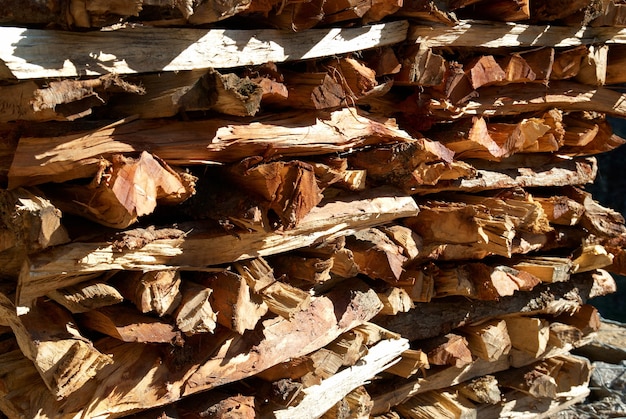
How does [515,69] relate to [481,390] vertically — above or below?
above

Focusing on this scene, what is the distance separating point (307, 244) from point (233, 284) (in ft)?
1.04

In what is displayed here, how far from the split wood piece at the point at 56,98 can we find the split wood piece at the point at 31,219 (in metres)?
0.19

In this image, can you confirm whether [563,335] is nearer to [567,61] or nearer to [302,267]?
[567,61]

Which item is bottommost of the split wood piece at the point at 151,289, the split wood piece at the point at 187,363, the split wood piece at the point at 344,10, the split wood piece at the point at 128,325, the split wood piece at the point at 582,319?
the split wood piece at the point at 582,319

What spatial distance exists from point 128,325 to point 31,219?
0.46 meters

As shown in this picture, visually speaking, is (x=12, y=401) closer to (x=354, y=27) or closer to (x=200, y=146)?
(x=200, y=146)

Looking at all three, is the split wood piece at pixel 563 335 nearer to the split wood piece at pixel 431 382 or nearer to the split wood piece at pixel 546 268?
the split wood piece at pixel 431 382

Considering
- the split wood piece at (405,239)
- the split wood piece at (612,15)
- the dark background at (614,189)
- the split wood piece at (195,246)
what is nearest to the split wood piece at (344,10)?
the split wood piece at (195,246)

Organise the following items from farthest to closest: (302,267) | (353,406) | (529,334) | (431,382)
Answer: (529,334), (431,382), (353,406), (302,267)

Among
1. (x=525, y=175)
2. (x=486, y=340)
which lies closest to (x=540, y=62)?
(x=525, y=175)

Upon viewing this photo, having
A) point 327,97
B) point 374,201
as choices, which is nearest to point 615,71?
point 374,201

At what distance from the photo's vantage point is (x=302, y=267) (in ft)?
8.29

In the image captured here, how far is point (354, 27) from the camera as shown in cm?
249

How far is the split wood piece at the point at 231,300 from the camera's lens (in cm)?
227
